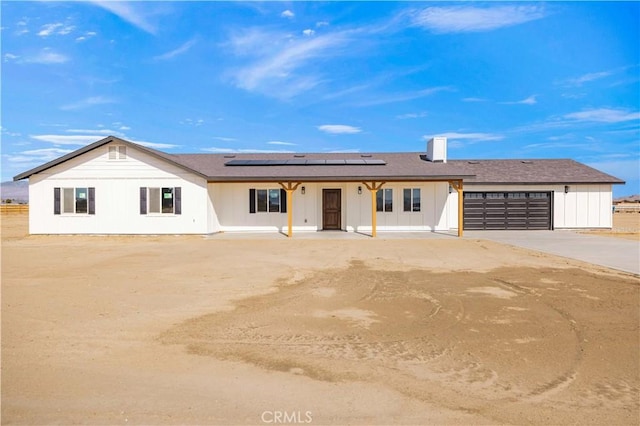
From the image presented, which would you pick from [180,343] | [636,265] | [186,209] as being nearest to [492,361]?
[180,343]

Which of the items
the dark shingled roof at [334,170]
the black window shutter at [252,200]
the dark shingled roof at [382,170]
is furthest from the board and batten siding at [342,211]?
the dark shingled roof at [382,170]

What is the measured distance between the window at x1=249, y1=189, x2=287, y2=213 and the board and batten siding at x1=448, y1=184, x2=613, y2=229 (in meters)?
9.03

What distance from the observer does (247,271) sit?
8.97 meters

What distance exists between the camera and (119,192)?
1708 cm

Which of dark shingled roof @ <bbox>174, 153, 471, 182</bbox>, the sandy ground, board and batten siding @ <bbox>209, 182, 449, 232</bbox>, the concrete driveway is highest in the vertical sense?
dark shingled roof @ <bbox>174, 153, 471, 182</bbox>

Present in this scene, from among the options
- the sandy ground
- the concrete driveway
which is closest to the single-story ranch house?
the concrete driveway

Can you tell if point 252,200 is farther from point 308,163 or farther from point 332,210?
point 332,210

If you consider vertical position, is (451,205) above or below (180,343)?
above

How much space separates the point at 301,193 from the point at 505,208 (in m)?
11.0

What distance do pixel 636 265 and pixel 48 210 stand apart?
2147 cm

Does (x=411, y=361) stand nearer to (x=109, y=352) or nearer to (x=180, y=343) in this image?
(x=180, y=343)

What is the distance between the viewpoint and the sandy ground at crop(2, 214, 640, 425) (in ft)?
10.1

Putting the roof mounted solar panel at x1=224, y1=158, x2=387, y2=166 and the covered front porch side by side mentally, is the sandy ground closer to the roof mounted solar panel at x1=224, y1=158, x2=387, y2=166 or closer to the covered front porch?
the covered front porch

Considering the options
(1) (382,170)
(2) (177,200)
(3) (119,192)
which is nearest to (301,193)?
(1) (382,170)
